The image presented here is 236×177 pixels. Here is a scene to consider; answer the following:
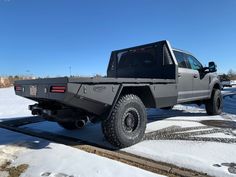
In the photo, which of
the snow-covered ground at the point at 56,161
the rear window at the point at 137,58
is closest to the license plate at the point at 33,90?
the snow-covered ground at the point at 56,161

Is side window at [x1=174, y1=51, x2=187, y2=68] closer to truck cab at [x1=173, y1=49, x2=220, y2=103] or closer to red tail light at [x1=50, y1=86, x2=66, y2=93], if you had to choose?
truck cab at [x1=173, y1=49, x2=220, y2=103]

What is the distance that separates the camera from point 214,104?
789 cm

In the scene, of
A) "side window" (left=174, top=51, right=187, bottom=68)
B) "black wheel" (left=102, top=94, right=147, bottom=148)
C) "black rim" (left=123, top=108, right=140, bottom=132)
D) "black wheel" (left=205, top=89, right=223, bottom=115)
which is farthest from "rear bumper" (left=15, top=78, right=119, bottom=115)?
"black wheel" (left=205, top=89, right=223, bottom=115)

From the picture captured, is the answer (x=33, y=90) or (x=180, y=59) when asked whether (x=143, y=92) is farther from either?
(x=180, y=59)

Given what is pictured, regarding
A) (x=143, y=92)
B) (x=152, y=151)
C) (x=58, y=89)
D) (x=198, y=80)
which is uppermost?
(x=198, y=80)

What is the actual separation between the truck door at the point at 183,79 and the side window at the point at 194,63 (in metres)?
0.31

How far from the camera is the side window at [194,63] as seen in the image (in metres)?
7.09

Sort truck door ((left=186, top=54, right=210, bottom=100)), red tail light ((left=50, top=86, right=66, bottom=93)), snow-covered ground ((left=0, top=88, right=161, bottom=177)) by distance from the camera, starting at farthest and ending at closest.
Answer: truck door ((left=186, top=54, right=210, bottom=100)) → red tail light ((left=50, top=86, right=66, bottom=93)) → snow-covered ground ((left=0, top=88, right=161, bottom=177))

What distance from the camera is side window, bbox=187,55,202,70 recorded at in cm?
709

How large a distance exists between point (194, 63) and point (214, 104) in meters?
1.49

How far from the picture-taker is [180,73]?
242 inches

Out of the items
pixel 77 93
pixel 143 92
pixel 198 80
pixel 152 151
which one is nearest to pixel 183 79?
pixel 198 80

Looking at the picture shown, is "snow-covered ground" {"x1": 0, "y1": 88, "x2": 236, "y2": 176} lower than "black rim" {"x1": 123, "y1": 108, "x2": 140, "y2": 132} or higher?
lower

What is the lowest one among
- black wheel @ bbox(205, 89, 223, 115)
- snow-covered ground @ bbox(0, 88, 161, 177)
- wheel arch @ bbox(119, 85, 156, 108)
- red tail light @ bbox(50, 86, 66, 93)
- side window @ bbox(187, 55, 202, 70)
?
snow-covered ground @ bbox(0, 88, 161, 177)
